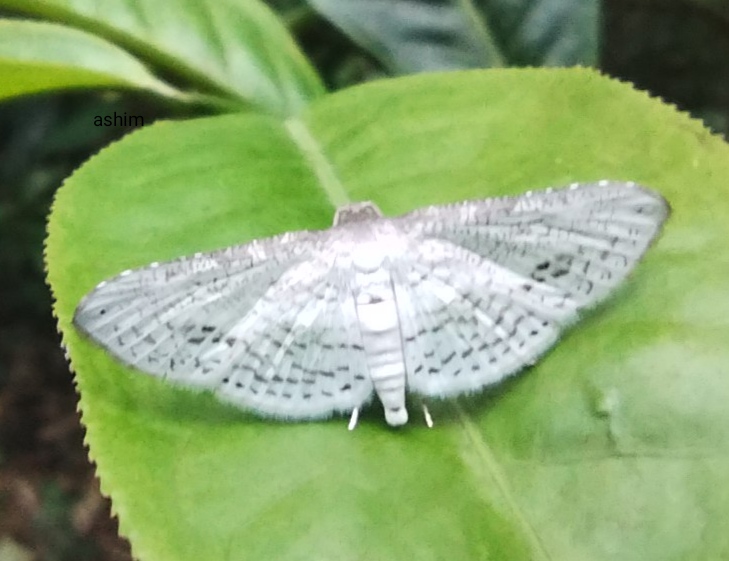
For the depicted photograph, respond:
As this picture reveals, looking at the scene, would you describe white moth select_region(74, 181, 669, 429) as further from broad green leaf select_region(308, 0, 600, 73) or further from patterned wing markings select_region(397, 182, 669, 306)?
broad green leaf select_region(308, 0, 600, 73)

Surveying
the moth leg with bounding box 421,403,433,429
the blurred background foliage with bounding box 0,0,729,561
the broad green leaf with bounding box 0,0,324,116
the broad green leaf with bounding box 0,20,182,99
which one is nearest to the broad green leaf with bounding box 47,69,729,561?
the moth leg with bounding box 421,403,433,429

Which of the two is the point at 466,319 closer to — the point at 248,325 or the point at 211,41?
the point at 248,325

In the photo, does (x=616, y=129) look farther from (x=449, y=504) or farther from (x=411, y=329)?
(x=449, y=504)

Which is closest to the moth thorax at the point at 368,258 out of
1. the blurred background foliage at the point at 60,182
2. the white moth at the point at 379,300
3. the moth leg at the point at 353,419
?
the white moth at the point at 379,300

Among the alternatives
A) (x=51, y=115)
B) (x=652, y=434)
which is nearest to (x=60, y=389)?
(x=51, y=115)

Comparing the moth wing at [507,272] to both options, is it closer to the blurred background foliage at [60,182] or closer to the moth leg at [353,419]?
the moth leg at [353,419]
